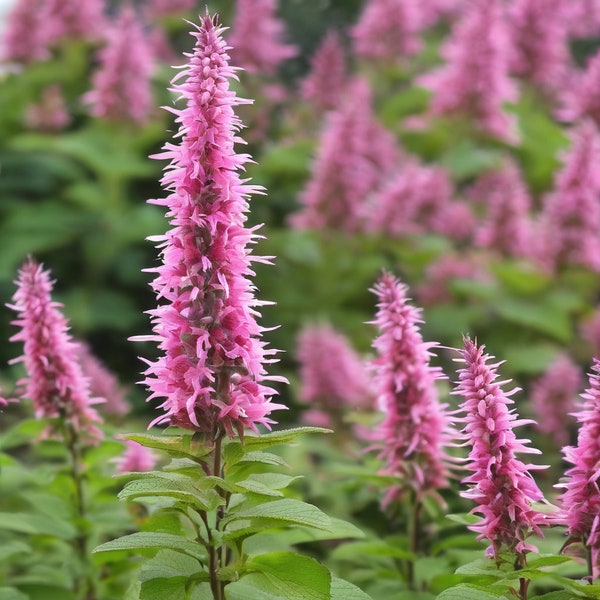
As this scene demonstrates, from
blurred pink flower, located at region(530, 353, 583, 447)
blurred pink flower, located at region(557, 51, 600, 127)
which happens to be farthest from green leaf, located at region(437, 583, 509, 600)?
blurred pink flower, located at region(557, 51, 600, 127)

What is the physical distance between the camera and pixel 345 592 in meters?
1.80

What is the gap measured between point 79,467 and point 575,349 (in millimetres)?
3336

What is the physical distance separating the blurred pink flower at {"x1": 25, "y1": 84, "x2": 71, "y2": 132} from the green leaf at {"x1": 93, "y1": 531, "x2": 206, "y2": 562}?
16.3ft

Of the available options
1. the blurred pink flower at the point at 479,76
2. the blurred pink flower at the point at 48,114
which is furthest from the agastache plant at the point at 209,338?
the blurred pink flower at the point at 48,114

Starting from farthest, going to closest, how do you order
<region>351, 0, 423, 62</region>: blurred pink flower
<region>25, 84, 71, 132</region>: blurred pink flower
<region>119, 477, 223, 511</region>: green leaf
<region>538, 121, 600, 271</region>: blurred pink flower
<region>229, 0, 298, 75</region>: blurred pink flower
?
<region>351, 0, 423, 62</region>: blurred pink flower
<region>25, 84, 71, 132</region>: blurred pink flower
<region>229, 0, 298, 75</region>: blurred pink flower
<region>538, 121, 600, 271</region>: blurred pink flower
<region>119, 477, 223, 511</region>: green leaf

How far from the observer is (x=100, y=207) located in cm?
583

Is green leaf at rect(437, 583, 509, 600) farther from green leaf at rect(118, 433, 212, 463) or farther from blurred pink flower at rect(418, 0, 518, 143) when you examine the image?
blurred pink flower at rect(418, 0, 518, 143)

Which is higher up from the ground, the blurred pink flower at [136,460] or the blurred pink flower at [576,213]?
the blurred pink flower at [576,213]

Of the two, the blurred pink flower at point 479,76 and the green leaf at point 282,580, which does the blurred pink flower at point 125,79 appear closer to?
the blurred pink flower at point 479,76

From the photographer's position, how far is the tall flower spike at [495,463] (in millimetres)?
1663

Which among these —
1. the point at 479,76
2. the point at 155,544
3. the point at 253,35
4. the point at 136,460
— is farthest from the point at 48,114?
the point at 155,544

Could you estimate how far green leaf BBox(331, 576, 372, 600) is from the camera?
1.78m

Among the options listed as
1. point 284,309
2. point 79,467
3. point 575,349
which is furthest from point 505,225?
point 79,467

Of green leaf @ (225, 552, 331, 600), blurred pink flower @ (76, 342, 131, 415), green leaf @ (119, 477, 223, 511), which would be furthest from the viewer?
blurred pink flower @ (76, 342, 131, 415)
